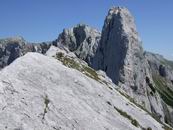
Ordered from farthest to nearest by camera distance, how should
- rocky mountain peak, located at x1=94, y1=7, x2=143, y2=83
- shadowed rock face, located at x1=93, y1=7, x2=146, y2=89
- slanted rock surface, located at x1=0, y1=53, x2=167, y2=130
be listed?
rocky mountain peak, located at x1=94, y1=7, x2=143, y2=83 → shadowed rock face, located at x1=93, y1=7, x2=146, y2=89 → slanted rock surface, located at x1=0, y1=53, x2=167, y2=130

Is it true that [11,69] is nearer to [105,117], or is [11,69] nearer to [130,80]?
[105,117]

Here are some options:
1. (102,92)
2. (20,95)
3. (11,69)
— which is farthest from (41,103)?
(102,92)

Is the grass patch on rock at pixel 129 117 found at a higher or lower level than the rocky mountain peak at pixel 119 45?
lower

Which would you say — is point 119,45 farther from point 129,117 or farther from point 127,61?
point 129,117

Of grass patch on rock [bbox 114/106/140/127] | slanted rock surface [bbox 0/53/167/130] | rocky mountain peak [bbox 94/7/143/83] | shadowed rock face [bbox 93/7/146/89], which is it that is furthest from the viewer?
rocky mountain peak [bbox 94/7/143/83]

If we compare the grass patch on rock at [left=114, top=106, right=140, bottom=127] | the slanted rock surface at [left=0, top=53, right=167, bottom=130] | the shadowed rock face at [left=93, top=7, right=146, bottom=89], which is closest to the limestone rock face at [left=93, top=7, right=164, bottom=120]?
the shadowed rock face at [left=93, top=7, right=146, bottom=89]

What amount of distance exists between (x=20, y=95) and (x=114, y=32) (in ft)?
509

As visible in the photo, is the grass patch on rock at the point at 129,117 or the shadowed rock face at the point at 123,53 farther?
the shadowed rock face at the point at 123,53

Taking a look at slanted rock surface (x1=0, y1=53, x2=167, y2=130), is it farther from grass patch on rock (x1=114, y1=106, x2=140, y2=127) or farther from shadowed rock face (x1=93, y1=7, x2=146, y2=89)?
shadowed rock face (x1=93, y1=7, x2=146, y2=89)

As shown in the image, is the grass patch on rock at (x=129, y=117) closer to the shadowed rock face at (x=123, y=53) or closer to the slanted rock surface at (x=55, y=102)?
the slanted rock surface at (x=55, y=102)

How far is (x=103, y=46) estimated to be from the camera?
188500mm

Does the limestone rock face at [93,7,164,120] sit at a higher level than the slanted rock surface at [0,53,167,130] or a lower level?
higher

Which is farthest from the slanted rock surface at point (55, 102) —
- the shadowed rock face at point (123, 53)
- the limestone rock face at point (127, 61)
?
the shadowed rock face at point (123, 53)

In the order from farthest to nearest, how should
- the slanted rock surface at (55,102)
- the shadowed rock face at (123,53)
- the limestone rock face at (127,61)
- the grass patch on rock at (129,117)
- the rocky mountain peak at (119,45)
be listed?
the rocky mountain peak at (119,45) < the shadowed rock face at (123,53) < the limestone rock face at (127,61) < the grass patch on rock at (129,117) < the slanted rock surface at (55,102)
